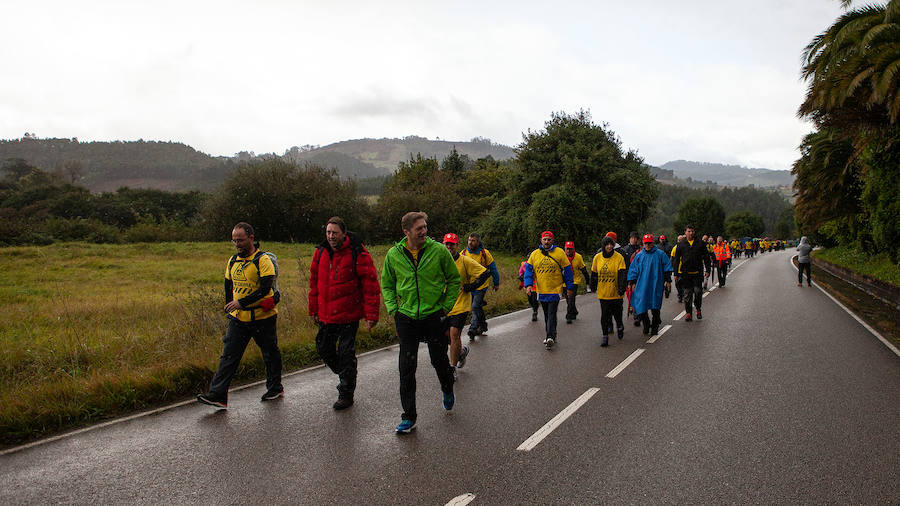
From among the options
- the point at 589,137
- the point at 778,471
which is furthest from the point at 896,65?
the point at 589,137

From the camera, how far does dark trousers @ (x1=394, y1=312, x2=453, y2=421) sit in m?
4.98

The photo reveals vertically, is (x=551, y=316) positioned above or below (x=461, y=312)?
below

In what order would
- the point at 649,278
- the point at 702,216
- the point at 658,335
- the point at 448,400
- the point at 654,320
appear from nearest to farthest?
the point at 448,400
the point at 649,278
the point at 658,335
the point at 654,320
the point at 702,216

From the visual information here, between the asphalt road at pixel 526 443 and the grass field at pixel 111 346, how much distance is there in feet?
2.07

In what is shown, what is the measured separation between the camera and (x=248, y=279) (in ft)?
19.2

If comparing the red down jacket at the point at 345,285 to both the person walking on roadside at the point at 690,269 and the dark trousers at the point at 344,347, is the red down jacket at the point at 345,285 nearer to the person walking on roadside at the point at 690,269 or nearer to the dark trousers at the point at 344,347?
the dark trousers at the point at 344,347

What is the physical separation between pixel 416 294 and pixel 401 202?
42.8m

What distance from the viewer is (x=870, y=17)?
14.6 meters

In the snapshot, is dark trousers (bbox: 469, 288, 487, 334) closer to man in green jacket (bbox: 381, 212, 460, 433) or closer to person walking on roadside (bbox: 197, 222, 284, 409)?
person walking on roadside (bbox: 197, 222, 284, 409)

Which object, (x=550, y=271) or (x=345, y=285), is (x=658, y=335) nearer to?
(x=550, y=271)

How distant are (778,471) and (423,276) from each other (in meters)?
3.24

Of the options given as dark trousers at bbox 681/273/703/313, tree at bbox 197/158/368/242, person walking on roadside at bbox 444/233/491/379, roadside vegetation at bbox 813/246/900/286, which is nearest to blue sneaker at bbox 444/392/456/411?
person walking on roadside at bbox 444/233/491/379

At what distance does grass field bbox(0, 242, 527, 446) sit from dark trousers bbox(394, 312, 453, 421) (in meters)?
3.07

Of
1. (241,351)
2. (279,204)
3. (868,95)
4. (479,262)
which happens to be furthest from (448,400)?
(279,204)
